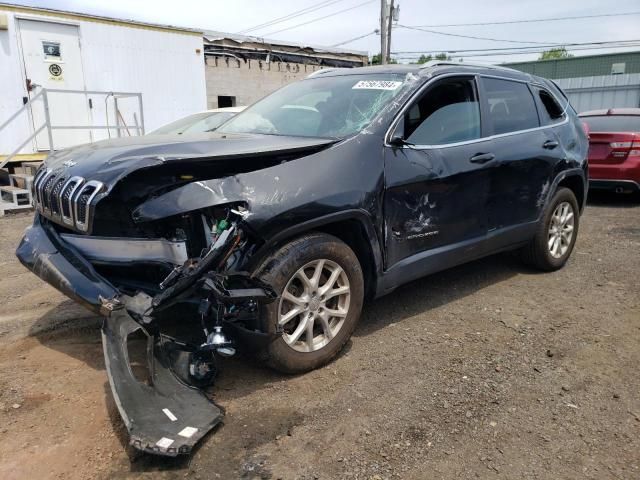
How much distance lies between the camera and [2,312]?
4.28 meters

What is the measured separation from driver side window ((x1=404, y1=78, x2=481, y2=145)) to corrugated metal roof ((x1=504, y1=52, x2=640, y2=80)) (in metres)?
31.7

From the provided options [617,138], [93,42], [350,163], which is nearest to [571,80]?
[617,138]

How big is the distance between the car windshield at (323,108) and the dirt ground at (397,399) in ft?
4.99

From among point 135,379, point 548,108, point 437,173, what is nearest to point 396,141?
point 437,173

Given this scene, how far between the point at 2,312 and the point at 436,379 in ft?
11.2

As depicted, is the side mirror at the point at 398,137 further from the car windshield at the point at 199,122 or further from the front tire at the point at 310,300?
the car windshield at the point at 199,122

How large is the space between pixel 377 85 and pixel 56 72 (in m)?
8.94

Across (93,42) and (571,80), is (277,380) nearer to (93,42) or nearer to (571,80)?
(93,42)

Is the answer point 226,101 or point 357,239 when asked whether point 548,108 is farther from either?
point 226,101

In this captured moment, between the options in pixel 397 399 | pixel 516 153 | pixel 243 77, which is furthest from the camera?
pixel 243 77

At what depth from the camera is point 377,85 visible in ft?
13.1

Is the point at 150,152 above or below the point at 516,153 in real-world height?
above

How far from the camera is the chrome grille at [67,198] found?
9.29ft

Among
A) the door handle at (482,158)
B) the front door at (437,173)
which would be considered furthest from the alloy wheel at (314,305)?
the door handle at (482,158)
